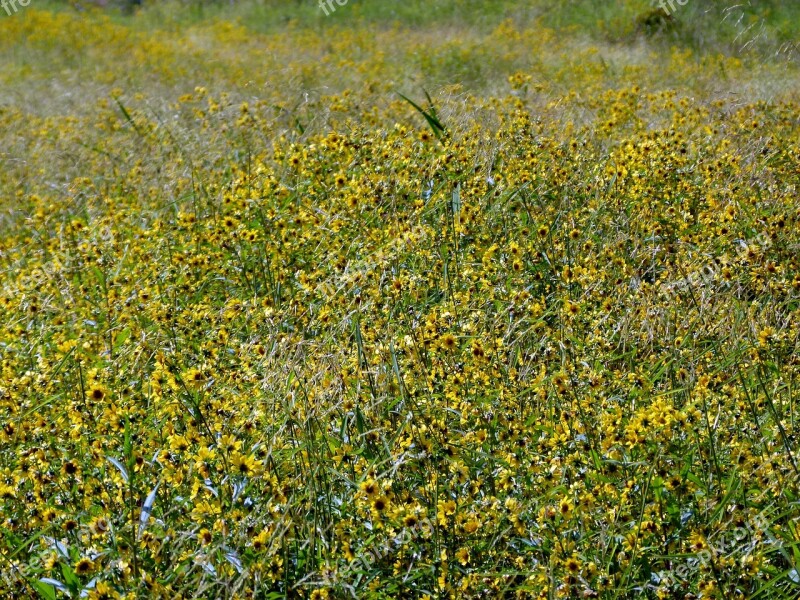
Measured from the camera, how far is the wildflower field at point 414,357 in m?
2.31

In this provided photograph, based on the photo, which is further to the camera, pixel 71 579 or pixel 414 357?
pixel 414 357

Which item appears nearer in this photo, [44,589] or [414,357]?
[44,589]

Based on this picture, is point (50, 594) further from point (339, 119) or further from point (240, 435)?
point (339, 119)

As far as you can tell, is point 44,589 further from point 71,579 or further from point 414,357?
point 414,357

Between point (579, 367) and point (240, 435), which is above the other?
point (240, 435)

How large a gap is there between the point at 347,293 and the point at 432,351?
564 millimetres

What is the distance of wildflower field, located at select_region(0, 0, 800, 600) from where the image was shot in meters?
2.31

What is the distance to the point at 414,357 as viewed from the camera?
9.57 feet

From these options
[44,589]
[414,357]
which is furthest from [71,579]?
[414,357]

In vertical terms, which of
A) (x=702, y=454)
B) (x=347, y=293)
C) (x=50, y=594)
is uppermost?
(x=347, y=293)

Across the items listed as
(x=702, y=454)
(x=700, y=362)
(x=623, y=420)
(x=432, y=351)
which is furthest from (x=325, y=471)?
(x=700, y=362)

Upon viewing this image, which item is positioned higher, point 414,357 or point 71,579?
point 414,357

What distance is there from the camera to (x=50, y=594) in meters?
2.35

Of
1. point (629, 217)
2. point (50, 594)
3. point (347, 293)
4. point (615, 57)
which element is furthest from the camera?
point (615, 57)
